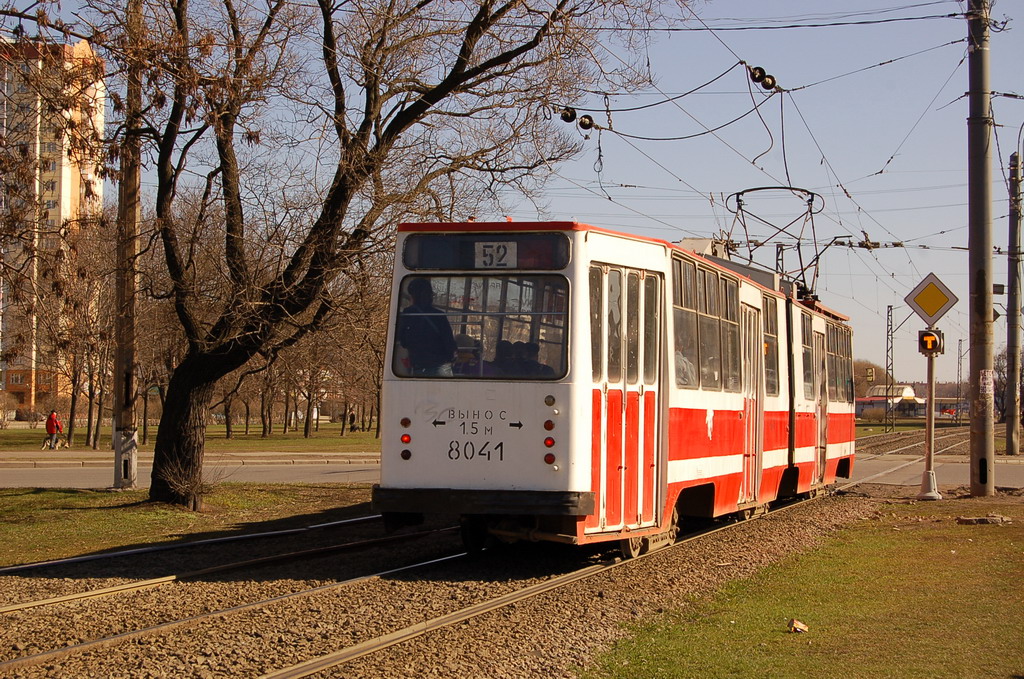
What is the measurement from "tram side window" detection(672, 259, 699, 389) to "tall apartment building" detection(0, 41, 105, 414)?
6.24 meters

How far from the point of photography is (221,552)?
12.6 meters

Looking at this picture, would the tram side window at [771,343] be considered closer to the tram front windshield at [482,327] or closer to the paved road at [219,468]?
the tram front windshield at [482,327]

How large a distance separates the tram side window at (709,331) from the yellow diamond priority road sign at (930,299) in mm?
7099

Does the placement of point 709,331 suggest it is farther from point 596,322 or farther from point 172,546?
point 172,546

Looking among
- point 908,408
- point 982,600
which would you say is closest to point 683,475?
point 982,600

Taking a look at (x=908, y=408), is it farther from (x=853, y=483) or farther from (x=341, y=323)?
(x=341, y=323)

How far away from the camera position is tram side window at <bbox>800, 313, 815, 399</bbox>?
59.0 ft

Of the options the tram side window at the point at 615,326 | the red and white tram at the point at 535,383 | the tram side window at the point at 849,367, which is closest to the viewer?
the red and white tram at the point at 535,383

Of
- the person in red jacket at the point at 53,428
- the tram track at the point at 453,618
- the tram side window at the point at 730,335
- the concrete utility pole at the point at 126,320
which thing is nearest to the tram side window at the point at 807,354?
the tram side window at the point at 730,335

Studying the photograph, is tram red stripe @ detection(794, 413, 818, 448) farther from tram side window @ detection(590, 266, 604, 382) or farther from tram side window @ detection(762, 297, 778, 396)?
tram side window @ detection(590, 266, 604, 382)

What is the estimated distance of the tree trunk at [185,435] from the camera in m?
17.2

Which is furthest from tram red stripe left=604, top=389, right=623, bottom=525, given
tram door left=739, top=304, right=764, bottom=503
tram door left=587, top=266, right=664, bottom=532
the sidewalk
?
the sidewalk

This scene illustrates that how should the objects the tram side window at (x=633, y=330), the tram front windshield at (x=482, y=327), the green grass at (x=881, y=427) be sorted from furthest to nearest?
1. the green grass at (x=881, y=427)
2. the tram side window at (x=633, y=330)
3. the tram front windshield at (x=482, y=327)

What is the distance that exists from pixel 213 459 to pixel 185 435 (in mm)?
17632
